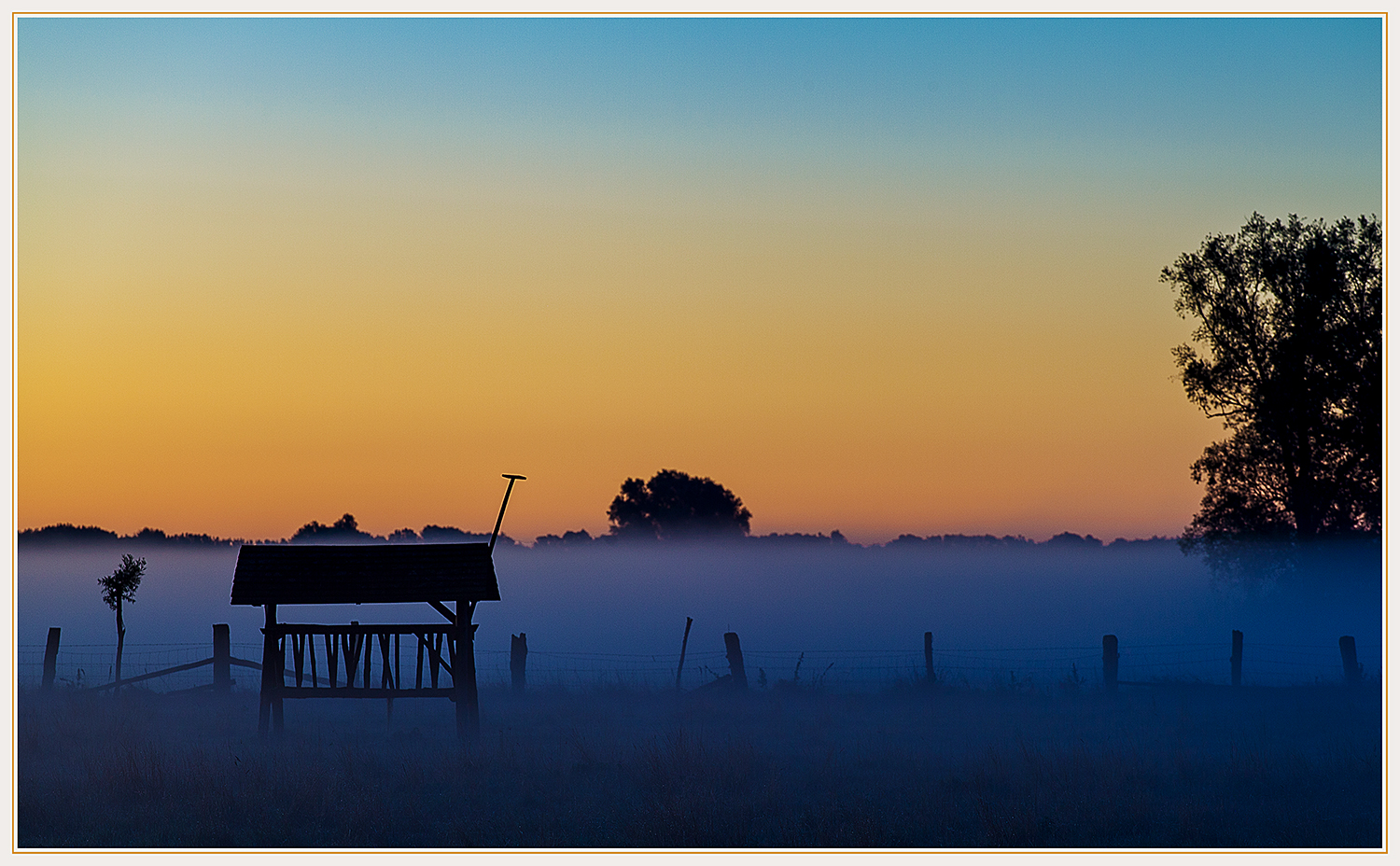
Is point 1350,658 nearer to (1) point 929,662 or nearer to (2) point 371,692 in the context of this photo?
(1) point 929,662

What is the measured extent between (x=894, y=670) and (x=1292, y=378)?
1386 centimetres

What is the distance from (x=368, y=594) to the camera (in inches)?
866

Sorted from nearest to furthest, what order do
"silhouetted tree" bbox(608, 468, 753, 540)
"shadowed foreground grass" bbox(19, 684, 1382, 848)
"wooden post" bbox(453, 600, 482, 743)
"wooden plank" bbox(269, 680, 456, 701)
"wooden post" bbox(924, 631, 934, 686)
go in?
1. "shadowed foreground grass" bbox(19, 684, 1382, 848)
2. "wooden plank" bbox(269, 680, 456, 701)
3. "wooden post" bbox(453, 600, 482, 743)
4. "wooden post" bbox(924, 631, 934, 686)
5. "silhouetted tree" bbox(608, 468, 753, 540)

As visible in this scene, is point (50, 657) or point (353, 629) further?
point (50, 657)

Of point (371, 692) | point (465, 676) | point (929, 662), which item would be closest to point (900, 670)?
point (929, 662)

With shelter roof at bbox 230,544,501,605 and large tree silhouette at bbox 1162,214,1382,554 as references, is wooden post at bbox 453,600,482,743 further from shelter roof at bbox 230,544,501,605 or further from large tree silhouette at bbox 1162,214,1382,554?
large tree silhouette at bbox 1162,214,1382,554

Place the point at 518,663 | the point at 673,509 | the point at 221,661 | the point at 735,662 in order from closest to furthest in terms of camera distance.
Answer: the point at 221,661
the point at 735,662
the point at 518,663
the point at 673,509

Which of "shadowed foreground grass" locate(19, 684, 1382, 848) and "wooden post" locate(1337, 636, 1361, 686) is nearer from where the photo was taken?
"shadowed foreground grass" locate(19, 684, 1382, 848)

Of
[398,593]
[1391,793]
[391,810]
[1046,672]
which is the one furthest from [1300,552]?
[391,810]

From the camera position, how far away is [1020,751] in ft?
65.9

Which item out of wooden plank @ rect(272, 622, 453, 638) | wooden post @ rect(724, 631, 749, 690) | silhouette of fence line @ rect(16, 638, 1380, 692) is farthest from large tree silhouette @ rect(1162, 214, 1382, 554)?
wooden plank @ rect(272, 622, 453, 638)

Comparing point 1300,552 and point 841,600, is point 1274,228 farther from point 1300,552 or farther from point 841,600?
point 841,600

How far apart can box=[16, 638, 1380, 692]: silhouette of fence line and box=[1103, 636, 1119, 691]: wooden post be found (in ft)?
1.63

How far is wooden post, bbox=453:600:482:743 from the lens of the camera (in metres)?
22.2
